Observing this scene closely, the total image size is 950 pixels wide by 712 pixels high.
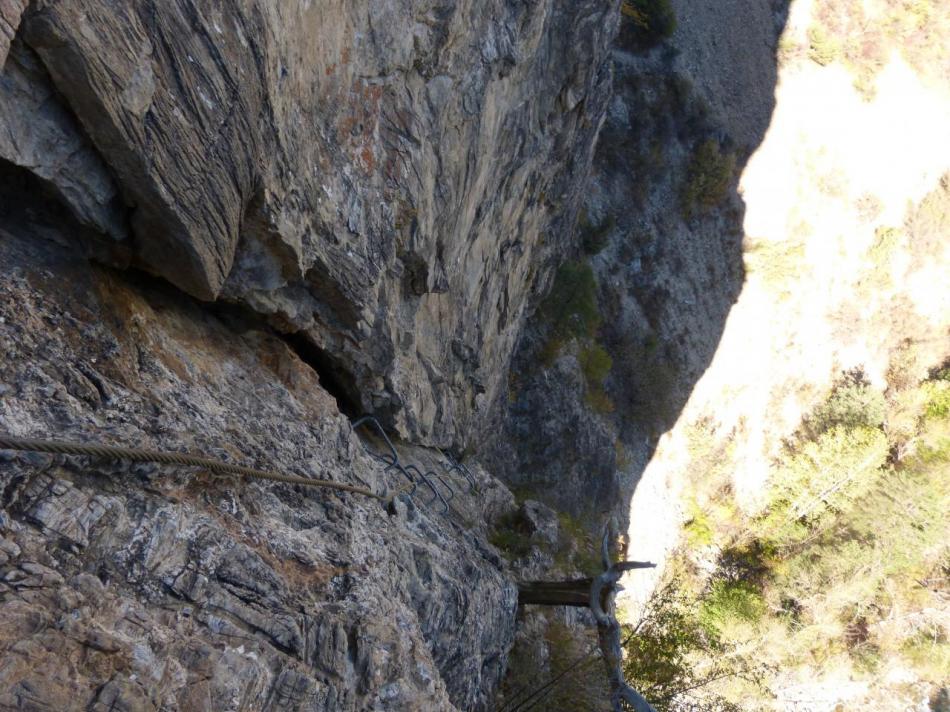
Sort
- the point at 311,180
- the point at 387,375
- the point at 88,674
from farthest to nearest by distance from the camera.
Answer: the point at 387,375 → the point at 311,180 → the point at 88,674

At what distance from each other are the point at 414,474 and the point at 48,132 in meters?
7.10

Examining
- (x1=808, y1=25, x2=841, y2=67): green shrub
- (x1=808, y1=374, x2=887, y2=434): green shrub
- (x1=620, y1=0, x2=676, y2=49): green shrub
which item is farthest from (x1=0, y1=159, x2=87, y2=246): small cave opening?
(x1=808, y1=25, x2=841, y2=67): green shrub

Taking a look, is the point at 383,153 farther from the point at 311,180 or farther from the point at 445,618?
the point at 445,618

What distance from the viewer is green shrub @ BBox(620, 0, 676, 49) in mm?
25703

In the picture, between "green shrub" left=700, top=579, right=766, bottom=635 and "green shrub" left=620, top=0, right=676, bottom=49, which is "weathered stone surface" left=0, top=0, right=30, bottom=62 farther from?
"green shrub" left=620, top=0, right=676, bottom=49

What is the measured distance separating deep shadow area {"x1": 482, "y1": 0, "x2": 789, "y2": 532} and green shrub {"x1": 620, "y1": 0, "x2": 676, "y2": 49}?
28cm

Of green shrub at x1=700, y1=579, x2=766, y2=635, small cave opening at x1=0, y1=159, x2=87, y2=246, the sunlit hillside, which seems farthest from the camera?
the sunlit hillside

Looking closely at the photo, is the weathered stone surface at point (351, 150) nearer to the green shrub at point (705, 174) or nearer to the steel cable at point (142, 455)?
the steel cable at point (142, 455)

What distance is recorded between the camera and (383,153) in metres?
7.71

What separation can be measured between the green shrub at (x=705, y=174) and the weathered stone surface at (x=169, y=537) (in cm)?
2548

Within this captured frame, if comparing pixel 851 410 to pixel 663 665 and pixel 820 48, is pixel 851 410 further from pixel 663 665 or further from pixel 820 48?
Answer: pixel 663 665

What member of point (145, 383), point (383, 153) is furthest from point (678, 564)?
point (145, 383)

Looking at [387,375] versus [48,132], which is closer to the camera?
[48,132]

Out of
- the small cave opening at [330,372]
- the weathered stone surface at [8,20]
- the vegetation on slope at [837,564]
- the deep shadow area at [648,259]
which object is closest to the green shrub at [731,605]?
the vegetation on slope at [837,564]
